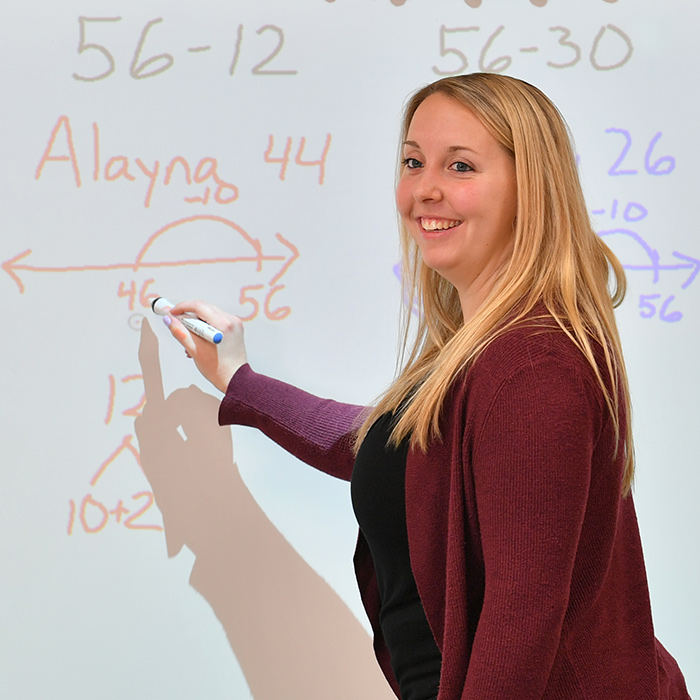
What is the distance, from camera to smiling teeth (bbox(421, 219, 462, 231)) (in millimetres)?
844

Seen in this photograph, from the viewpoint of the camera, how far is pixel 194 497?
1111 mm

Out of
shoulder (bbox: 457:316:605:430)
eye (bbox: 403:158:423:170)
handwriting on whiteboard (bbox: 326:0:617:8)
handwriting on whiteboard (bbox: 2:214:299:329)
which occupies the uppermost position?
handwriting on whiteboard (bbox: 326:0:617:8)

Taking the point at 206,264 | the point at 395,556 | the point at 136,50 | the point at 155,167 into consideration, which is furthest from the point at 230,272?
the point at 395,556

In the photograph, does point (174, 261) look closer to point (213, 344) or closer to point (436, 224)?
point (213, 344)

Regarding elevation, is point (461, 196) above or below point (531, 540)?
above

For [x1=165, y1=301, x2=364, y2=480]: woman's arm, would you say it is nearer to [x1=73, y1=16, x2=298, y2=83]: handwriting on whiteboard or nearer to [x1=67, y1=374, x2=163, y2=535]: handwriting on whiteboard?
[x1=67, y1=374, x2=163, y2=535]: handwriting on whiteboard

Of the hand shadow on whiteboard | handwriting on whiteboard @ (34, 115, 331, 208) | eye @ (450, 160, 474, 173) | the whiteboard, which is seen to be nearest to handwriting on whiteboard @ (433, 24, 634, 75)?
the whiteboard

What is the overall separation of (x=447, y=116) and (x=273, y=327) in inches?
15.2

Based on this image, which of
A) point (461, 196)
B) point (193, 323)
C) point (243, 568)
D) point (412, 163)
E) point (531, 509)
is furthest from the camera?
point (243, 568)

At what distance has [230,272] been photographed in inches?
42.7

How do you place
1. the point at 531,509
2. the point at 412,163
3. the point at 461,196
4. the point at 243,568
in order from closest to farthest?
the point at 531,509, the point at 461,196, the point at 412,163, the point at 243,568

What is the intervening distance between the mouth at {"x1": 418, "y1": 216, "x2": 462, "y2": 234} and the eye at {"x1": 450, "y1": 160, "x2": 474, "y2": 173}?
0.05 metres

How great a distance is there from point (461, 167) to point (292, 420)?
388 mm

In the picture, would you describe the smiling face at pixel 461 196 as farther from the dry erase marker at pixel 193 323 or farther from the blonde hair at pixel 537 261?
the dry erase marker at pixel 193 323
